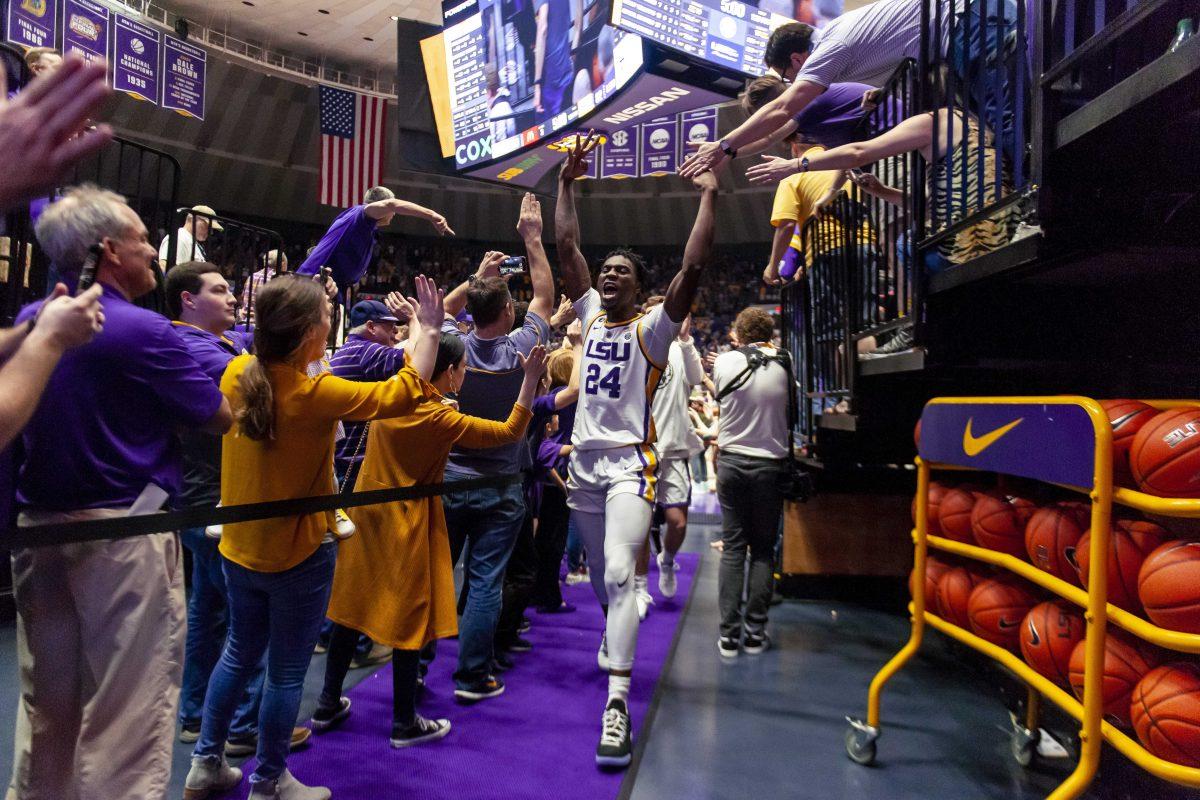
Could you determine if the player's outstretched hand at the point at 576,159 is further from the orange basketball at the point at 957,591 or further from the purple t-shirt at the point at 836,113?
the orange basketball at the point at 957,591

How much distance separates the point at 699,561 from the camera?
7.15m

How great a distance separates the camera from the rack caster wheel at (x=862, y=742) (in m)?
2.96

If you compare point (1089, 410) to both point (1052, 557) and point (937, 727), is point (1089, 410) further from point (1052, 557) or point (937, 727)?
point (937, 727)

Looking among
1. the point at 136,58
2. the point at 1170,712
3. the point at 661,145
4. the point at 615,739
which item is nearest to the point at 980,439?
the point at 1170,712

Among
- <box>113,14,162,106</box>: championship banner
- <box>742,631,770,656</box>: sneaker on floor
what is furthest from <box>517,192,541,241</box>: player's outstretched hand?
<box>113,14,162,106</box>: championship banner

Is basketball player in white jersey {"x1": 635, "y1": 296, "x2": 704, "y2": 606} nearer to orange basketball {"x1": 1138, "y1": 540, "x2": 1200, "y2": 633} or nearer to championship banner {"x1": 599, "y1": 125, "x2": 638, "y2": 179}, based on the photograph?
orange basketball {"x1": 1138, "y1": 540, "x2": 1200, "y2": 633}

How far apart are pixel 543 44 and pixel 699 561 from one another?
255 inches

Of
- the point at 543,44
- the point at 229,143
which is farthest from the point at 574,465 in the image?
the point at 229,143

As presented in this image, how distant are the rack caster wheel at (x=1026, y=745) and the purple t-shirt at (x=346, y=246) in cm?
399

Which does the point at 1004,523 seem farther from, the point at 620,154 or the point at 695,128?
the point at 620,154

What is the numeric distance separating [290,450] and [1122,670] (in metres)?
2.66

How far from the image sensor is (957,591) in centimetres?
281

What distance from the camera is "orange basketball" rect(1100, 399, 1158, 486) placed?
1999mm

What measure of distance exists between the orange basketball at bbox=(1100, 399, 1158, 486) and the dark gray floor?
54.3 inches
